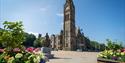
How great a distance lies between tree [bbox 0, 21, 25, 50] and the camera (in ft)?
31.7

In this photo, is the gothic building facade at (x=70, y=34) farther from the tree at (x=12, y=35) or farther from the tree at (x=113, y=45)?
the tree at (x=12, y=35)

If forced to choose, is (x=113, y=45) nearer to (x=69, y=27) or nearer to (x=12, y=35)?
(x=12, y=35)

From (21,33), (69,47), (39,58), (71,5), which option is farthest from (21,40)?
(71,5)

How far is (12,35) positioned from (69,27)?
100117 mm

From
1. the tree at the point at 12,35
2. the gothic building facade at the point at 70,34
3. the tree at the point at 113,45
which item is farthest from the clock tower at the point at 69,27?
the tree at the point at 12,35

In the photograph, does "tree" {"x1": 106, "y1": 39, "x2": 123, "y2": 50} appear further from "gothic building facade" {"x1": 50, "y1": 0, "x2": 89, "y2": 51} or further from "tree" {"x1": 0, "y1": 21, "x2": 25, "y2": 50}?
"gothic building facade" {"x1": 50, "y1": 0, "x2": 89, "y2": 51}

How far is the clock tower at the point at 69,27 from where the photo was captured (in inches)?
4168

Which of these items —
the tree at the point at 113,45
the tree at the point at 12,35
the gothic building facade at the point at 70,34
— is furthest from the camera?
the gothic building facade at the point at 70,34

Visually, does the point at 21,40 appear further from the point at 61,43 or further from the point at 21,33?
the point at 61,43

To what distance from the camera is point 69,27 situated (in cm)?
10969

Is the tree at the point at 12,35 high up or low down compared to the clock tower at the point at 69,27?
down

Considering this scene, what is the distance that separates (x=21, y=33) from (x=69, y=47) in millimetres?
94853

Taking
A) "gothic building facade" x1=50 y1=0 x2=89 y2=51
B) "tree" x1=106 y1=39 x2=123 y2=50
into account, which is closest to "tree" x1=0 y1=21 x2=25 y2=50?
"tree" x1=106 y1=39 x2=123 y2=50

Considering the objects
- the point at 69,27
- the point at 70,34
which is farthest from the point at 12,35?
the point at 69,27
